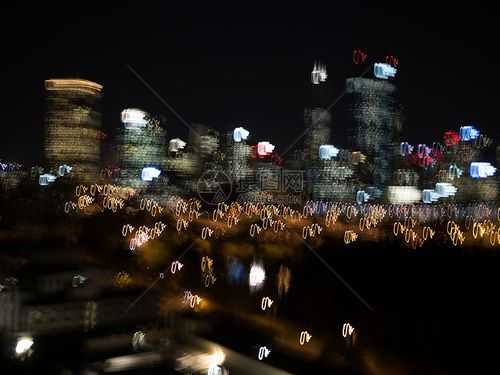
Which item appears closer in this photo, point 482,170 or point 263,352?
point 263,352

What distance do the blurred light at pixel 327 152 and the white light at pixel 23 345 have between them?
63531mm

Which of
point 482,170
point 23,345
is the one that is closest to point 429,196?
point 482,170

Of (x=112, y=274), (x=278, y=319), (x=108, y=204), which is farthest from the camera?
(x=108, y=204)

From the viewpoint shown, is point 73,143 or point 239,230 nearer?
point 239,230

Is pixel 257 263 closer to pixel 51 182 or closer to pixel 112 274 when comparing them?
pixel 112 274

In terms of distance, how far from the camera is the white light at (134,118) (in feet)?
241

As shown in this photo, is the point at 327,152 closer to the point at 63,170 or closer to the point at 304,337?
the point at 63,170

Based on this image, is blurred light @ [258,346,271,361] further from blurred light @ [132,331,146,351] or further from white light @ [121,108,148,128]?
white light @ [121,108,148,128]

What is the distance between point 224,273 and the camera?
18.9 meters

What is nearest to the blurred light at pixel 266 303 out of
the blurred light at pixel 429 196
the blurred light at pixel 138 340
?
the blurred light at pixel 138 340

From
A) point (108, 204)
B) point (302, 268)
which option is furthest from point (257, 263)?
point (108, 204)

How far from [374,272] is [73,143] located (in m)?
57.0

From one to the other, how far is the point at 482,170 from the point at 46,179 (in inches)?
1696

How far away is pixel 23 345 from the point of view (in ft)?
25.5
